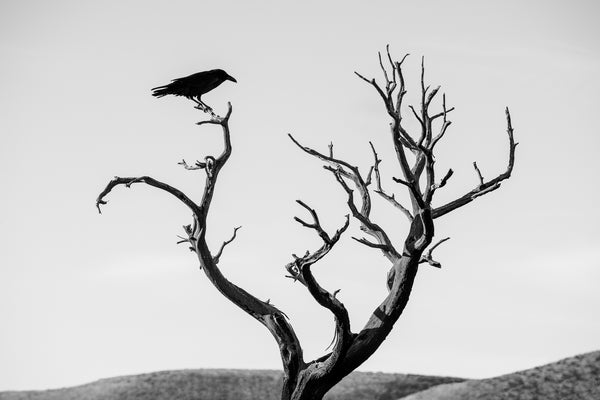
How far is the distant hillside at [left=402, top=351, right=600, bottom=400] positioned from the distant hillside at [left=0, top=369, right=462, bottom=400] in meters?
9.34

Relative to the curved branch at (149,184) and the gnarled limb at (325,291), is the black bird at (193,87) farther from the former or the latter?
the gnarled limb at (325,291)

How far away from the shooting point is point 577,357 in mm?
49344

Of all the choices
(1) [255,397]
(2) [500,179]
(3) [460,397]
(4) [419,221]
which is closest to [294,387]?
(4) [419,221]

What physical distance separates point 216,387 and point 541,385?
79.2ft

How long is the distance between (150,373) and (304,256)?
182 ft

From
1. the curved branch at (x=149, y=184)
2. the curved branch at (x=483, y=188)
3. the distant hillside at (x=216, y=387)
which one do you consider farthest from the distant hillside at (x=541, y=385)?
the curved branch at (x=149, y=184)

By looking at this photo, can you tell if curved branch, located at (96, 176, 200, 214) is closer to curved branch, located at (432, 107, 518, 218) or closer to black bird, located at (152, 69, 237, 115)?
black bird, located at (152, 69, 237, 115)

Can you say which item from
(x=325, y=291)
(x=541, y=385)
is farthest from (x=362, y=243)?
(x=541, y=385)

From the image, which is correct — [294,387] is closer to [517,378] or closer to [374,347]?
[374,347]

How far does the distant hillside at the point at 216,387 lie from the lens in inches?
2292

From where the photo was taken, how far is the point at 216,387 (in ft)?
197

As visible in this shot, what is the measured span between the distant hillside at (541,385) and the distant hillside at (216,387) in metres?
9.34

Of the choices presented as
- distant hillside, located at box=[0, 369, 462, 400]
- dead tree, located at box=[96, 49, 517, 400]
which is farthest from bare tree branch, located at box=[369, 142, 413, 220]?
distant hillside, located at box=[0, 369, 462, 400]

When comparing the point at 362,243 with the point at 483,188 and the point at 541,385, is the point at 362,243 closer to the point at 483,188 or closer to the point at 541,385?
the point at 483,188
